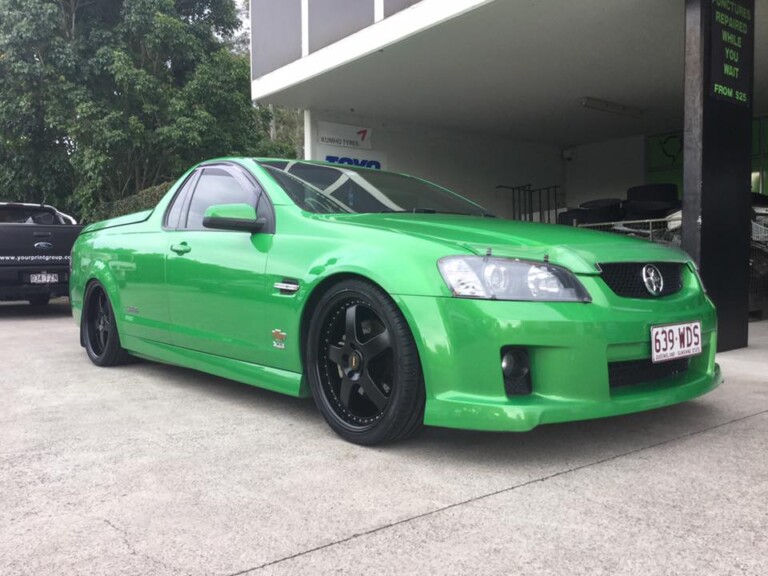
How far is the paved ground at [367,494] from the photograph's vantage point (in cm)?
197

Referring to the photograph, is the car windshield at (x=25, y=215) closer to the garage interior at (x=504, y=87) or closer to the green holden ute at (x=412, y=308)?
the garage interior at (x=504, y=87)

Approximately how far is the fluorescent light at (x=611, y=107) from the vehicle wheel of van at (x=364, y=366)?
890cm

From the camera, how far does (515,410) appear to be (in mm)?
2543

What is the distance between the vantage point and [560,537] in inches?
81.7

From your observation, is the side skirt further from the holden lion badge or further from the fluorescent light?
the fluorescent light

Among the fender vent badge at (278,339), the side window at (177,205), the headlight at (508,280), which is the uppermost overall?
the side window at (177,205)

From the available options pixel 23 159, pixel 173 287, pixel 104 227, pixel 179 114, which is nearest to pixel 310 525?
pixel 173 287

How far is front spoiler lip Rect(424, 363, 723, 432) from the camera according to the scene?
254 centimetres

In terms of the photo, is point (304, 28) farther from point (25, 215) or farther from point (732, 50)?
point (732, 50)

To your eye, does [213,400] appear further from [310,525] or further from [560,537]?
[560,537]

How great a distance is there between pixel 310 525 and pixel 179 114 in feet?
43.4

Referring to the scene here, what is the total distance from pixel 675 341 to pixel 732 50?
367cm

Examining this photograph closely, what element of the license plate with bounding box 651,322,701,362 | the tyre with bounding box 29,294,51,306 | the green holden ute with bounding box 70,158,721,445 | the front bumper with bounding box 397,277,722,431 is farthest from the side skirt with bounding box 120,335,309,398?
the tyre with bounding box 29,294,51,306

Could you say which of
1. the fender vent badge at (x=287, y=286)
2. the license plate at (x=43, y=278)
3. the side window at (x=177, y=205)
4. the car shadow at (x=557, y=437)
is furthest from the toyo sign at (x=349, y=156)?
the car shadow at (x=557, y=437)
